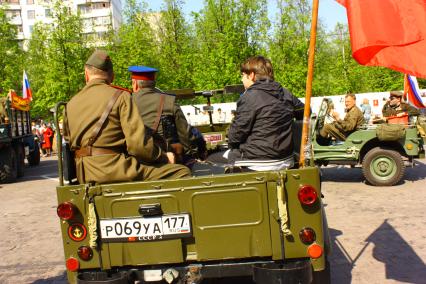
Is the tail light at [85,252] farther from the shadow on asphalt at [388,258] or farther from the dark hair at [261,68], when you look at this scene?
the shadow on asphalt at [388,258]

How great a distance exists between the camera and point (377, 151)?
30.8 feet

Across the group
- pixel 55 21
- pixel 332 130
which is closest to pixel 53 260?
pixel 332 130

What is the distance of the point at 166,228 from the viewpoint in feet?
11.7

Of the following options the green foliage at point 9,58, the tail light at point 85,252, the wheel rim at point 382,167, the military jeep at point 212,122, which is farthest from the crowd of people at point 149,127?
the green foliage at point 9,58

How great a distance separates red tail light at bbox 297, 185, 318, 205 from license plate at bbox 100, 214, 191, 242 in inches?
32.6

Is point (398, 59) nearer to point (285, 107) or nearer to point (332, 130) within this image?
point (285, 107)

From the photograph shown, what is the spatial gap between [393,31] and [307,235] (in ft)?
5.14

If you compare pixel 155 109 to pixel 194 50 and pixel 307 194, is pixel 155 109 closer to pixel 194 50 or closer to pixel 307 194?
pixel 307 194

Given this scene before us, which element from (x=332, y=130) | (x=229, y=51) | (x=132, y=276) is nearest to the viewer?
(x=132, y=276)

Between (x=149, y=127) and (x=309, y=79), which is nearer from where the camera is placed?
(x=309, y=79)

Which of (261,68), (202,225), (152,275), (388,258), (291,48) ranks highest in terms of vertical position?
(291,48)

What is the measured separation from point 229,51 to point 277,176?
92.6ft

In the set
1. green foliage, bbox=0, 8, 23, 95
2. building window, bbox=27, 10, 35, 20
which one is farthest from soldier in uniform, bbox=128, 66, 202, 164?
building window, bbox=27, 10, 35, 20

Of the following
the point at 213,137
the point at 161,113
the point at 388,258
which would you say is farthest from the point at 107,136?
the point at 213,137
